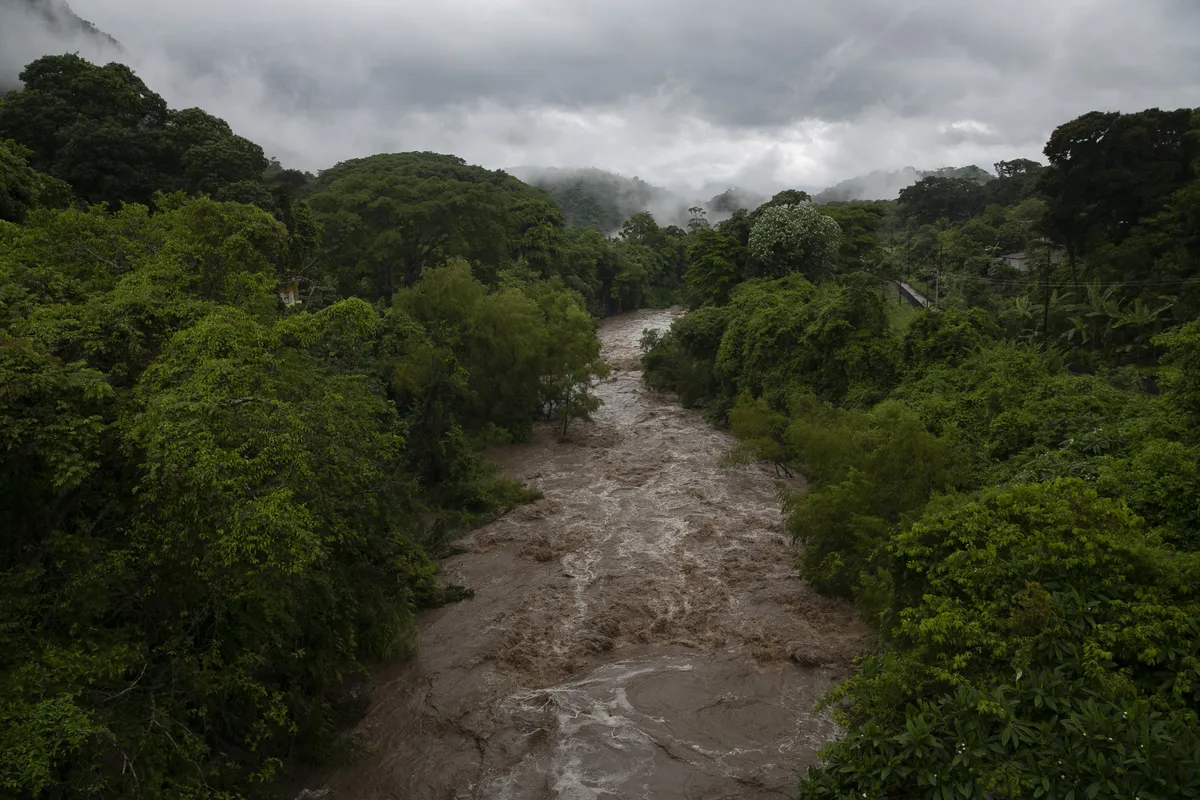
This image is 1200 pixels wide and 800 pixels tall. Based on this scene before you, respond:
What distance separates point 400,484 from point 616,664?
517 centimetres

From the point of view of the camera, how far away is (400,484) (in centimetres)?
1367

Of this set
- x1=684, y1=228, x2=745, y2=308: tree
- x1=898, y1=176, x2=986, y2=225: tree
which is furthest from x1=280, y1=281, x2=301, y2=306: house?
x1=898, y1=176, x2=986, y2=225: tree

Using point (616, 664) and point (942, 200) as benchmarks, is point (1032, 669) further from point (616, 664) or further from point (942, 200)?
point (942, 200)

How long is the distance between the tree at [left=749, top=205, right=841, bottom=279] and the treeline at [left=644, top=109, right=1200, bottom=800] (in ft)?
0.42

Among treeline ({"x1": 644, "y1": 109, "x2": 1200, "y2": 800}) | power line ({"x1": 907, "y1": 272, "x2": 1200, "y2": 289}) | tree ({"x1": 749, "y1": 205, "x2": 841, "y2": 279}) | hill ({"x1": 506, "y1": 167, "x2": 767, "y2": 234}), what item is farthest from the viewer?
hill ({"x1": 506, "y1": 167, "x2": 767, "y2": 234})

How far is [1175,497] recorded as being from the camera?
9.06 meters

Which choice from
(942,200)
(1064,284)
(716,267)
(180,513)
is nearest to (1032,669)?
(180,513)

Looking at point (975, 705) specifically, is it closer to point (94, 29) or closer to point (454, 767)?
point (454, 767)

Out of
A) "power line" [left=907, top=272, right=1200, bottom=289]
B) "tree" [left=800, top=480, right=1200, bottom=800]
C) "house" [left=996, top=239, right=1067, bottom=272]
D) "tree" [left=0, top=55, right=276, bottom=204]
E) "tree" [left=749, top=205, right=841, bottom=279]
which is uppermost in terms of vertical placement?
"tree" [left=0, top=55, right=276, bottom=204]

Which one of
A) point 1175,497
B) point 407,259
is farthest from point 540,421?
point 1175,497

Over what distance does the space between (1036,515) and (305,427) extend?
815 cm

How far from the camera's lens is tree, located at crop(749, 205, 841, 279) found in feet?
118

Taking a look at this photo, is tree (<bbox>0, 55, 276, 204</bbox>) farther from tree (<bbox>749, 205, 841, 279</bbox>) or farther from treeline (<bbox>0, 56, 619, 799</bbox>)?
tree (<bbox>749, 205, 841, 279</bbox>)

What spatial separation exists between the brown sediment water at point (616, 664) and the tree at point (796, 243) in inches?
735
